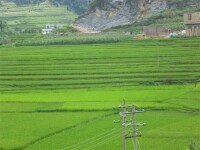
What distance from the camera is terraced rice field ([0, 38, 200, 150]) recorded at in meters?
17.4

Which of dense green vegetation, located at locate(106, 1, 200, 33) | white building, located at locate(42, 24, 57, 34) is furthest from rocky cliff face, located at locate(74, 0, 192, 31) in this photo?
white building, located at locate(42, 24, 57, 34)

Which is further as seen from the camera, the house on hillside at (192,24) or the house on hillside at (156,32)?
the house on hillside at (156,32)

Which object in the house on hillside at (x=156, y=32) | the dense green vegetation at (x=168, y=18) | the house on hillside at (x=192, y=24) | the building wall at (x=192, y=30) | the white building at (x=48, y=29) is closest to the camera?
the house on hillside at (x=192, y=24)

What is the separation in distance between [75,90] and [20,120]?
6.50 meters

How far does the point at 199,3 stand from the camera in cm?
5612

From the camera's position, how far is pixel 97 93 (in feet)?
82.0

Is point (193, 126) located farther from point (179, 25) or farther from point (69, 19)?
point (69, 19)

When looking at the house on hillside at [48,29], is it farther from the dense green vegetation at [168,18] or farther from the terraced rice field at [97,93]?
the terraced rice field at [97,93]

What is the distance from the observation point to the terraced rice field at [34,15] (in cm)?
7205

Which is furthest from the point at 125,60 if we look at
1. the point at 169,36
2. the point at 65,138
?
the point at 65,138

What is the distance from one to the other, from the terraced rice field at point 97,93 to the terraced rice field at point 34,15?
30.6 metres

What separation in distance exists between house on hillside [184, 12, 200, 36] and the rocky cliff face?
11.3m

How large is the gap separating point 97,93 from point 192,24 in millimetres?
22189

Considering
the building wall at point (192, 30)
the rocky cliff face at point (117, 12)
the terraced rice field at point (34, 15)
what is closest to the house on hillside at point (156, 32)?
the building wall at point (192, 30)
